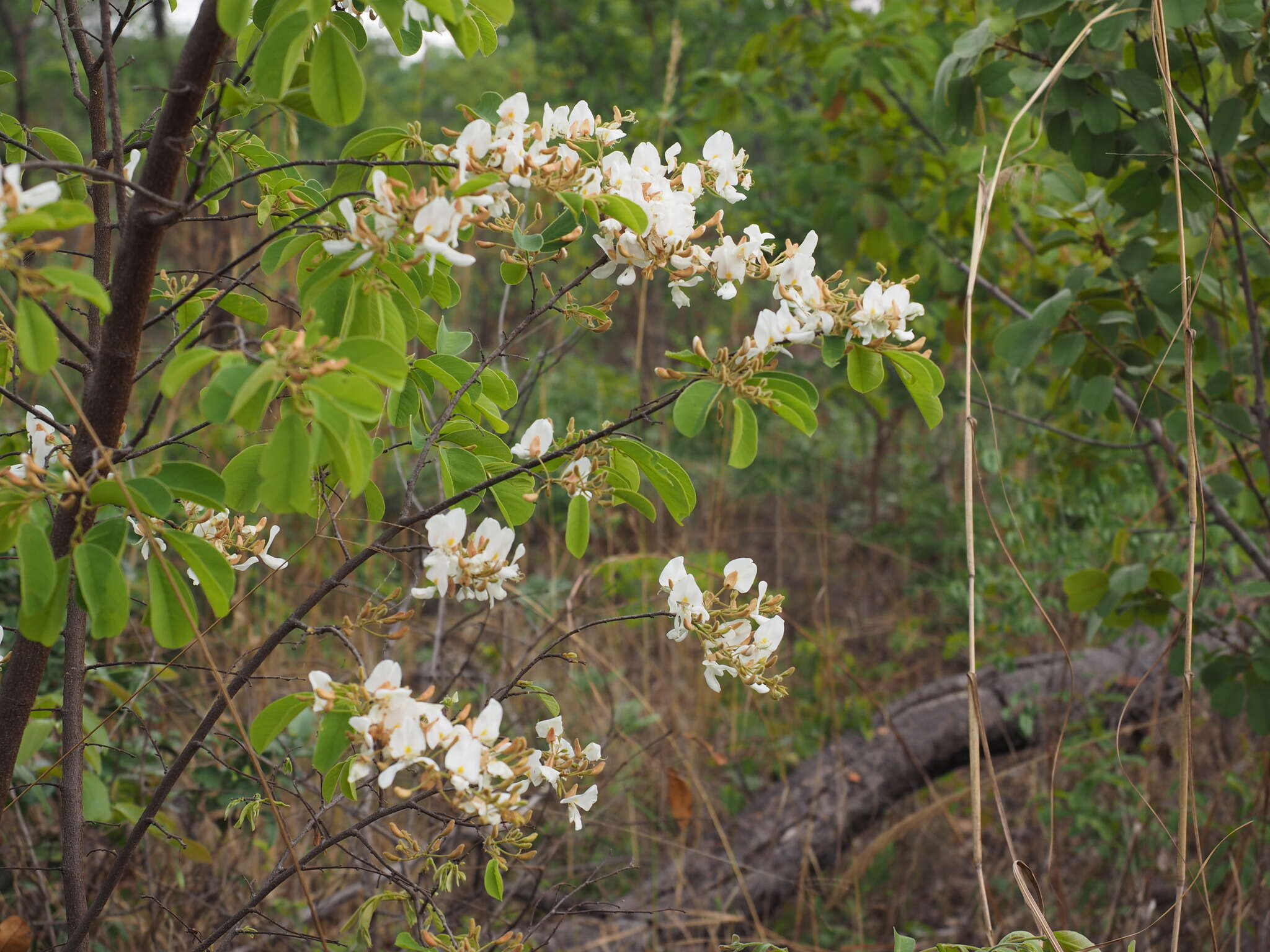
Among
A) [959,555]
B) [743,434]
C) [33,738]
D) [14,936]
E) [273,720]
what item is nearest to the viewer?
[273,720]

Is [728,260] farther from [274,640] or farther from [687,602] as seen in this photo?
[274,640]

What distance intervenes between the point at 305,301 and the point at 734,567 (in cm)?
50

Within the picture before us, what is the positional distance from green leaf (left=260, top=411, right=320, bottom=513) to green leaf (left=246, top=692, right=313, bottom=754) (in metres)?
0.20

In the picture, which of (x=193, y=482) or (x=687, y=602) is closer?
(x=193, y=482)

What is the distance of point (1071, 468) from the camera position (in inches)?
120

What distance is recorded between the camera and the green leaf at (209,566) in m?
0.76

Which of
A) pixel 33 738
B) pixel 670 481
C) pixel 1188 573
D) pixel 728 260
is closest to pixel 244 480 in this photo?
pixel 670 481

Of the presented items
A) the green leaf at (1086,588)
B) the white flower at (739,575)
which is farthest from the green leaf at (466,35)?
the green leaf at (1086,588)

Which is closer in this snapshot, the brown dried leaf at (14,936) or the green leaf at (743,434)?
the green leaf at (743,434)

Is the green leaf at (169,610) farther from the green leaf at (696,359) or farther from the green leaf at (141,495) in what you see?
the green leaf at (696,359)

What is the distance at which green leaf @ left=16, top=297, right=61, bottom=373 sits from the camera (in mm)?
671

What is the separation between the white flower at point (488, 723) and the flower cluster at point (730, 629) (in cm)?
21

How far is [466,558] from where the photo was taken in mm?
860

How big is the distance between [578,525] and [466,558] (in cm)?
17
